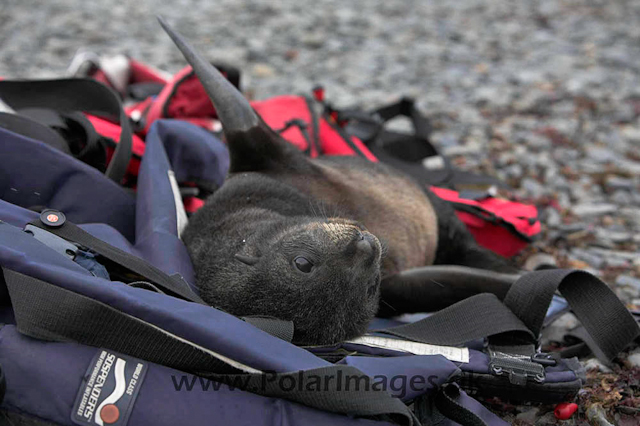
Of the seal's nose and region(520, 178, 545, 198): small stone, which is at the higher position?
the seal's nose

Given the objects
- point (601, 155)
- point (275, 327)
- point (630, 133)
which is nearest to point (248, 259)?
point (275, 327)

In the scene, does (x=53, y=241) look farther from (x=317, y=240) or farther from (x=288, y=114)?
(x=288, y=114)

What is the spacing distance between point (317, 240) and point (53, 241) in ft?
3.65

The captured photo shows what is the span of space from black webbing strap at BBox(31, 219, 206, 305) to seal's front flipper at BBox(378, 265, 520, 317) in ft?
4.43

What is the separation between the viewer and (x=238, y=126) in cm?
402

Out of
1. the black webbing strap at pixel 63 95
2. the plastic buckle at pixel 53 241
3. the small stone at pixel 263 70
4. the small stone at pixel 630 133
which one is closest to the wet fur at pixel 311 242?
the plastic buckle at pixel 53 241

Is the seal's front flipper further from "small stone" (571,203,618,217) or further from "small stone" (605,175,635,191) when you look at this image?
"small stone" (605,175,635,191)

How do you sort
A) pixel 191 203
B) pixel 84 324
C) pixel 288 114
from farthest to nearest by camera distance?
pixel 288 114 → pixel 191 203 → pixel 84 324

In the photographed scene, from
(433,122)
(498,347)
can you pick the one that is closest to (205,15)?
(433,122)

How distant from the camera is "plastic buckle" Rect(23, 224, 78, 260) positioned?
261 centimetres

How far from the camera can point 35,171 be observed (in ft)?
11.1

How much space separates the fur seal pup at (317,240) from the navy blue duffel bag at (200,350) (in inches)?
7.6

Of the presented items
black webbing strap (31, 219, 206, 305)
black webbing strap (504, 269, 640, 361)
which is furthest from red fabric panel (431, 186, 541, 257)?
black webbing strap (31, 219, 206, 305)

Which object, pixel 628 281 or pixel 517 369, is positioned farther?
pixel 628 281
